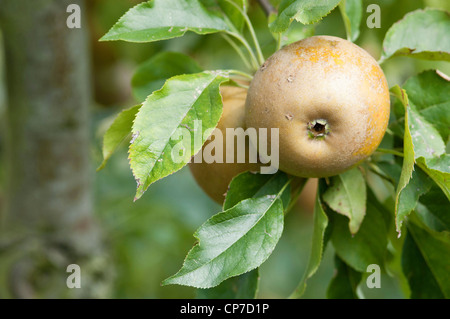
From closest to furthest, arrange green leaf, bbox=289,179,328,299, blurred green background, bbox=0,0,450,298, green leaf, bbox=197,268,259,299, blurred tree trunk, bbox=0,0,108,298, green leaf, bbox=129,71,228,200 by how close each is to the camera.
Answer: green leaf, bbox=129,71,228,200 → green leaf, bbox=289,179,328,299 → green leaf, bbox=197,268,259,299 → blurred tree trunk, bbox=0,0,108,298 → blurred green background, bbox=0,0,450,298

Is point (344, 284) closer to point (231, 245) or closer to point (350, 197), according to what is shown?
point (350, 197)

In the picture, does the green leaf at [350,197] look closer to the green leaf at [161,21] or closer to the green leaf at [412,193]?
the green leaf at [412,193]

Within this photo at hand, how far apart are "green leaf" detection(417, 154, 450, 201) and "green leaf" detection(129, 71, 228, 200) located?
0.30 m

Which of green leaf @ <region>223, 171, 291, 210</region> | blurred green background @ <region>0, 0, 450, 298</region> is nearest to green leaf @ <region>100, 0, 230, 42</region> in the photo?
green leaf @ <region>223, 171, 291, 210</region>

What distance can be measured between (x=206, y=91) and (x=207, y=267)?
0.82 feet

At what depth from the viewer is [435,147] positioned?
834mm

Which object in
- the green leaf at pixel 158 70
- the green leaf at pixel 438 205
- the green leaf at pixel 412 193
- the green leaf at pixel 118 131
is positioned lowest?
the green leaf at pixel 438 205

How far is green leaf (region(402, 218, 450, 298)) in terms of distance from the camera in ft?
3.29

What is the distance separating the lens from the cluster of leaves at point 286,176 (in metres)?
0.77

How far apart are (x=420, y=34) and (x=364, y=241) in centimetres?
37

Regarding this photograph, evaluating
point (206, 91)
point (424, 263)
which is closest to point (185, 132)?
point (206, 91)

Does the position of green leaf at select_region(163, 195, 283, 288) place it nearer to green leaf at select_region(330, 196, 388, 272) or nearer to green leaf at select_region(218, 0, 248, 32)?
green leaf at select_region(330, 196, 388, 272)

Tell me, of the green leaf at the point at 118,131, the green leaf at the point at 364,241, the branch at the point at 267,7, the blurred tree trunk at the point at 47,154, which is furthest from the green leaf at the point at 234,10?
the blurred tree trunk at the point at 47,154

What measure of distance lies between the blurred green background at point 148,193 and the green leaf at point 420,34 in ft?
2.01
